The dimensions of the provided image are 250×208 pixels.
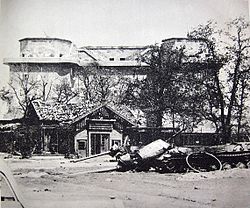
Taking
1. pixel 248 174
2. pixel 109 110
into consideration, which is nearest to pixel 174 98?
pixel 109 110

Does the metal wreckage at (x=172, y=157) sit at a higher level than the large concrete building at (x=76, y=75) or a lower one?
lower

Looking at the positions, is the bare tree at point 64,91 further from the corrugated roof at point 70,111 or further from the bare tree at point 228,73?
the bare tree at point 228,73

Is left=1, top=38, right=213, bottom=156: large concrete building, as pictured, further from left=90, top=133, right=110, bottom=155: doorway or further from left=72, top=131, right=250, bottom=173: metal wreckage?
left=72, top=131, right=250, bottom=173: metal wreckage

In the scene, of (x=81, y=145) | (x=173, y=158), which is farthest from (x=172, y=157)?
(x=81, y=145)

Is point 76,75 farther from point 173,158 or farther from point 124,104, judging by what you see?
point 173,158

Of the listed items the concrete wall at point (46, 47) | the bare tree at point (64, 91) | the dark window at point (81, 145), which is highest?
the concrete wall at point (46, 47)

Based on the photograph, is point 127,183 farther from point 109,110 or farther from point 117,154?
point 109,110

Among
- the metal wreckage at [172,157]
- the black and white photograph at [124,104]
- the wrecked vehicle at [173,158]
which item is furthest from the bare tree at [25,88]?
the wrecked vehicle at [173,158]

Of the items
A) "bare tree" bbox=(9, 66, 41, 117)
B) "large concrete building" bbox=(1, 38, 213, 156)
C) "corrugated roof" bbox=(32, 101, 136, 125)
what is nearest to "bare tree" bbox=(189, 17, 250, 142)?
"large concrete building" bbox=(1, 38, 213, 156)
